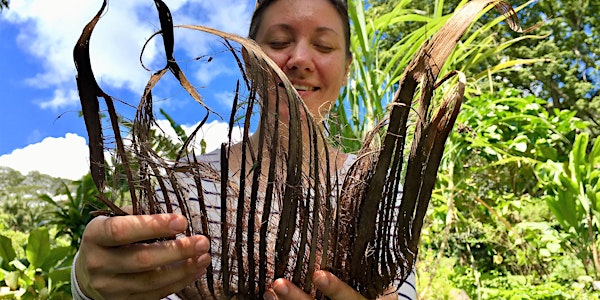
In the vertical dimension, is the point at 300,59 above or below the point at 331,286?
above

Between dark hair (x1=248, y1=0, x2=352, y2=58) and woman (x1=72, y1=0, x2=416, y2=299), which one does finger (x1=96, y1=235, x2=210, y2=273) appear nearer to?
woman (x1=72, y1=0, x2=416, y2=299)

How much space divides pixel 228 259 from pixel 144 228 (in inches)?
2.4

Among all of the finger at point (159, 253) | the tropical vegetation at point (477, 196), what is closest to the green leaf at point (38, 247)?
the tropical vegetation at point (477, 196)

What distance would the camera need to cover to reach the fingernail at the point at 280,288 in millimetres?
336

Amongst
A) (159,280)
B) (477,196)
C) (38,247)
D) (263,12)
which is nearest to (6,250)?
(38,247)

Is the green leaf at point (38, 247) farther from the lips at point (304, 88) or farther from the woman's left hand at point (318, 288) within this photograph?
the woman's left hand at point (318, 288)

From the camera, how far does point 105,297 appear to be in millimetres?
378

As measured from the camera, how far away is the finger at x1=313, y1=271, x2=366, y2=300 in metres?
0.34

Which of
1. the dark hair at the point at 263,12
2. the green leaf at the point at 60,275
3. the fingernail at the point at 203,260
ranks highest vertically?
the dark hair at the point at 263,12

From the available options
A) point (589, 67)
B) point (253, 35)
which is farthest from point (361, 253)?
point (589, 67)

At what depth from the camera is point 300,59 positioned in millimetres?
589

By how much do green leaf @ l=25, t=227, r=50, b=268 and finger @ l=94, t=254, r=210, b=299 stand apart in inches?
42.4

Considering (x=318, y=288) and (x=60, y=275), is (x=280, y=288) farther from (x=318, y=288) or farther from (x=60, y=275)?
(x=60, y=275)

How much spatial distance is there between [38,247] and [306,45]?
1087 millimetres
